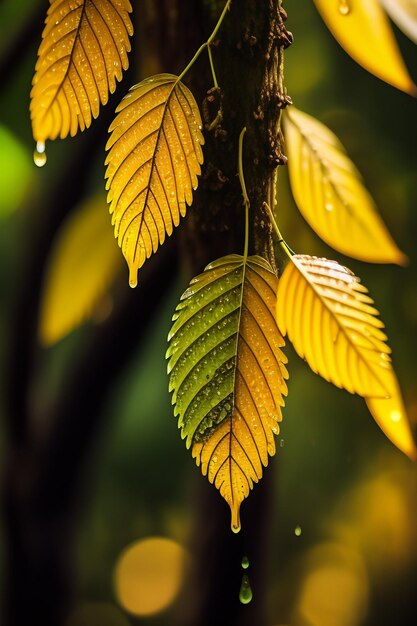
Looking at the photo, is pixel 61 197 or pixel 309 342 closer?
pixel 309 342

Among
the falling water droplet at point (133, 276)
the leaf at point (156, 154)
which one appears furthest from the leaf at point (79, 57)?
the falling water droplet at point (133, 276)

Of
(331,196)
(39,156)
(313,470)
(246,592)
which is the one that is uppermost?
(39,156)

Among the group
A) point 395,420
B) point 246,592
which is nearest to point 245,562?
point 246,592

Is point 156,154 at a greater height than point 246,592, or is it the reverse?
point 156,154

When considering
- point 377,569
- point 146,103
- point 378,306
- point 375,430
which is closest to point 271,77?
point 146,103

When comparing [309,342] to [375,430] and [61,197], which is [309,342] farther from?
[61,197]

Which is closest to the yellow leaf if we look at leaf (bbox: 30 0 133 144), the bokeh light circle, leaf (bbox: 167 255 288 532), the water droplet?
the water droplet

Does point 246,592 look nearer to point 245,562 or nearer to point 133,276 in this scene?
point 245,562

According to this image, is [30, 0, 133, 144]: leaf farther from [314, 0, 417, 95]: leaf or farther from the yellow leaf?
the yellow leaf
